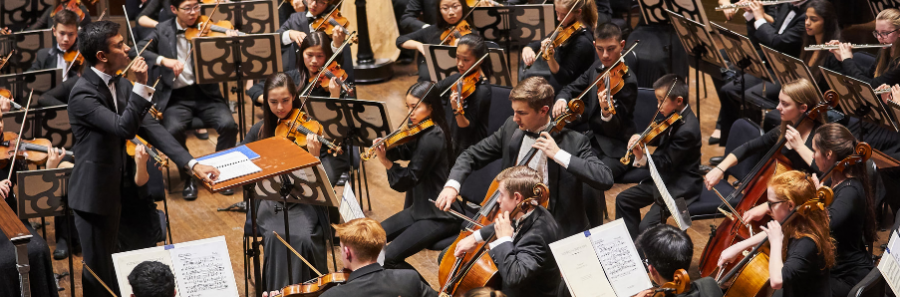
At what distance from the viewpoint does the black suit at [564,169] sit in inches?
165

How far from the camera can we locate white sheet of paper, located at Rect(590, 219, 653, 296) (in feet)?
11.3

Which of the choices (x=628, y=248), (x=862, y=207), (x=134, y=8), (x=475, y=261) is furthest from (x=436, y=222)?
(x=134, y=8)

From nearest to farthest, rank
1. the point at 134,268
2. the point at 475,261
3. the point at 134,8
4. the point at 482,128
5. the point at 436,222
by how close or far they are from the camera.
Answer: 1. the point at 134,268
2. the point at 475,261
3. the point at 436,222
4. the point at 482,128
5. the point at 134,8

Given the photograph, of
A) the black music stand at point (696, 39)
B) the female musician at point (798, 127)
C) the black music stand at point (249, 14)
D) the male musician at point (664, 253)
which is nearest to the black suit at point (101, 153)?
the male musician at point (664, 253)

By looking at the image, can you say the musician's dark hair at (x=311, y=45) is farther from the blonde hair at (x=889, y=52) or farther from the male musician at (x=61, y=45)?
the blonde hair at (x=889, y=52)

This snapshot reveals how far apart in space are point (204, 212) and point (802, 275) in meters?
4.07

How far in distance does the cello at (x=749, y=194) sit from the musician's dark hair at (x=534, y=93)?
41.1 inches

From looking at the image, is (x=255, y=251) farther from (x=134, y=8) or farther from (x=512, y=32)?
(x=134, y=8)

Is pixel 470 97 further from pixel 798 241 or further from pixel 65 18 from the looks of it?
pixel 65 18

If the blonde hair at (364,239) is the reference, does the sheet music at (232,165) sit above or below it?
above

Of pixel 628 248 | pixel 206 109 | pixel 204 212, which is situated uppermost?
pixel 628 248

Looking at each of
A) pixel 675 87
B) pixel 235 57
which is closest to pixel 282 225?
pixel 235 57

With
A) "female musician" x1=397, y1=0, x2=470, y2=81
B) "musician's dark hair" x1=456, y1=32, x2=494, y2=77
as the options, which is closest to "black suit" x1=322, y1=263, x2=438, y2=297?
"musician's dark hair" x1=456, y1=32, x2=494, y2=77

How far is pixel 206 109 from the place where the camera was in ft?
21.5
